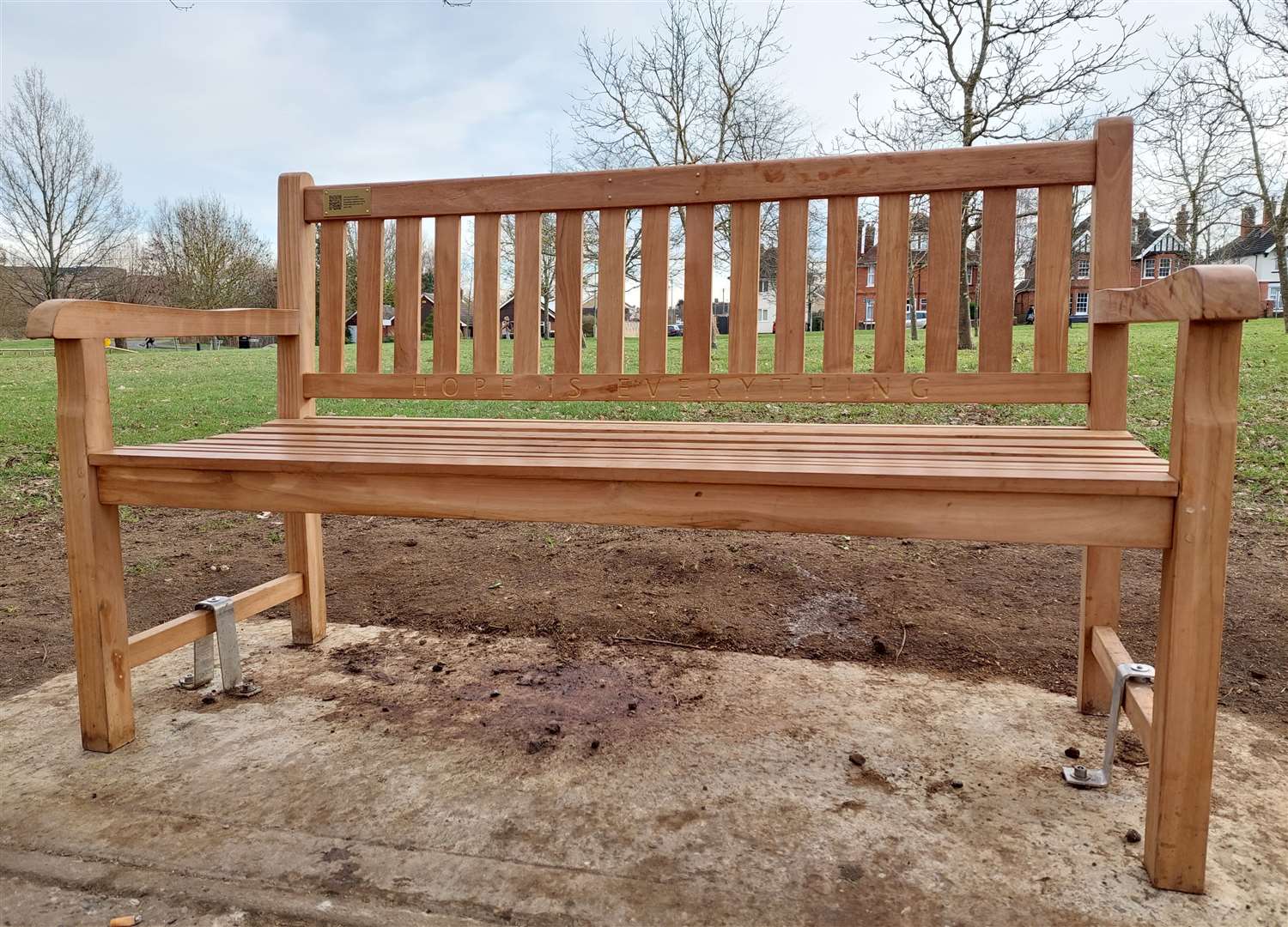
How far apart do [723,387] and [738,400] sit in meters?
0.09

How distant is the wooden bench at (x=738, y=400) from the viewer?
1.47m

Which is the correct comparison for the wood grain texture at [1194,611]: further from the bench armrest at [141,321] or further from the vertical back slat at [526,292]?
the bench armrest at [141,321]

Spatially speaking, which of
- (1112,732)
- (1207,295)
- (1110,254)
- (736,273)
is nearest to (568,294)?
(736,273)

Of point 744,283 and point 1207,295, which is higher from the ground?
point 744,283

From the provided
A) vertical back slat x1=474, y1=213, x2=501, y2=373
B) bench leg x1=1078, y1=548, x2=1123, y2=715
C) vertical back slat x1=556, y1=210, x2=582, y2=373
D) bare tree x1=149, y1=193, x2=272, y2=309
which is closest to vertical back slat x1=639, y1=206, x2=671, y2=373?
vertical back slat x1=556, y1=210, x2=582, y2=373

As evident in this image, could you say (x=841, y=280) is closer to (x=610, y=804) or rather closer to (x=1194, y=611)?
(x=1194, y=611)

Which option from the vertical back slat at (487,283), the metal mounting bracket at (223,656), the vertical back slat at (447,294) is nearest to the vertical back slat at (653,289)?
the vertical back slat at (487,283)

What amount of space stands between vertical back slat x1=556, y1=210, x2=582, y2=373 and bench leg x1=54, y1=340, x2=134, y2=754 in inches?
43.9

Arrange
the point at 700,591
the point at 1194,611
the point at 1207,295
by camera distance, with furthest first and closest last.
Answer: the point at 700,591, the point at 1194,611, the point at 1207,295

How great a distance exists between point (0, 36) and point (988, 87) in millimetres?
10436

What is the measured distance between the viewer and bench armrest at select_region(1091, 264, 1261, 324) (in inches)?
49.8

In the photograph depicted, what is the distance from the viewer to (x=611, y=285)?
2486mm

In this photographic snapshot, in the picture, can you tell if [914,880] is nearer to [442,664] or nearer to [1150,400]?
[442,664]

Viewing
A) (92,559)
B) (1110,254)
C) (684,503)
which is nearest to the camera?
(684,503)
